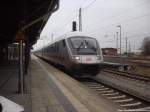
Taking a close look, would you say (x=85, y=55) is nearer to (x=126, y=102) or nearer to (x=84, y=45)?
(x=84, y=45)

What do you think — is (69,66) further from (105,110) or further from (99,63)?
(105,110)

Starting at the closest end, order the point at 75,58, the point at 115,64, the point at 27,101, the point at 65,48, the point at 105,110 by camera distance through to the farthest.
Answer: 1. the point at 105,110
2. the point at 27,101
3. the point at 75,58
4. the point at 65,48
5. the point at 115,64

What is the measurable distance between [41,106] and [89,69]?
1030cm

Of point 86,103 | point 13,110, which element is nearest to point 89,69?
point 86,103

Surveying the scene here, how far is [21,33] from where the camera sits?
12.2 meters

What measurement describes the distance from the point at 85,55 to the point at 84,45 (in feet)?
3.08

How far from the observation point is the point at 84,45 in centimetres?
2047

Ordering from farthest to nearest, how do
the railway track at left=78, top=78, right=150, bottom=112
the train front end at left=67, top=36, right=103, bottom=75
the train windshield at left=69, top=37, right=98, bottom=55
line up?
the train windshield at left=69, top=37, right=98, bottom=55, the train front end at left=67, top=36, right=103, bottom=75, the railway track at left=78, top=78, right=150, bottom=112

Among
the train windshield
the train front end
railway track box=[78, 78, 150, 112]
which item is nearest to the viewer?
railway track box=[78, 78, 150, 112]

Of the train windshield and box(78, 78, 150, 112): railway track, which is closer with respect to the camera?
box(78, 78, 150, 112): railway track

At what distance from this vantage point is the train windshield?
2005 cm

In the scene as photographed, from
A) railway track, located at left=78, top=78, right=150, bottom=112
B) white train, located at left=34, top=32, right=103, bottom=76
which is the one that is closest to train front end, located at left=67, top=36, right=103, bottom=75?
white train, located at left=34, top=32, right=103, bottom=76

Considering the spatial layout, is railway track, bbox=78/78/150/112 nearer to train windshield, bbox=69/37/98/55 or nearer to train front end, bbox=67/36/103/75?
train front end, bbox=67/36/103/75

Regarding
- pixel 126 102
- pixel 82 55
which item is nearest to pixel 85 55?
pixel 82 55
